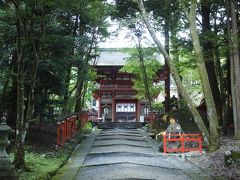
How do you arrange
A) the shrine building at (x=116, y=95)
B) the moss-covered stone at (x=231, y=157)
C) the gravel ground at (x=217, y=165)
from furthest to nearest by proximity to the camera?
the shrine building at (x=116, y=95), the moss-covered stone at (x=231, y=157), the gravel ground at (x=217, y=165)

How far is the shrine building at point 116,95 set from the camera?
1607 inches

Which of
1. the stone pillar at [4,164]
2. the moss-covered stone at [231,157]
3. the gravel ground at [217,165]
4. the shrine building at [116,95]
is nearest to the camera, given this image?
the stone pillar at [4,164]

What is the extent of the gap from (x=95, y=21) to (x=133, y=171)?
454 inches

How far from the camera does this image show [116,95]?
1639 inches

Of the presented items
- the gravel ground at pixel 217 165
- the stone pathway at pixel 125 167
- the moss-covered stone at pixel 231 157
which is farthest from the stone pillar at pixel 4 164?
the moss-covered stone at pixel 231 157

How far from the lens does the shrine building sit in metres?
40.8

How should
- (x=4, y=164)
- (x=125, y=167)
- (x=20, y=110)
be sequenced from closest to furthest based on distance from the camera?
1. (x=4, y=164)
2. (x=20, y=110)
3. (x=125, y=167)

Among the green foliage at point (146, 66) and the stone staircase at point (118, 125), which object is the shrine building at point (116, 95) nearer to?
the green foliage at point (146, 66)

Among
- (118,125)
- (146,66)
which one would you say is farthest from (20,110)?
(146,66)

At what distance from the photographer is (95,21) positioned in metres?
20.4

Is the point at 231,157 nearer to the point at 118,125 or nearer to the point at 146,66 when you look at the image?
the point at 118,125

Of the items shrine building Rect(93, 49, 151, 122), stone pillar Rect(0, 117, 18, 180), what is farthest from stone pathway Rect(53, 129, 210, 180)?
shrine building Rect(93, 49, 151, 122)

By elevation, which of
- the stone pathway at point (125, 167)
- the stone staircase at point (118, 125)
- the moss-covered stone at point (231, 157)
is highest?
the stone staircase at point (118, 125)

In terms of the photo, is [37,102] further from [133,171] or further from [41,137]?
[133,171]
